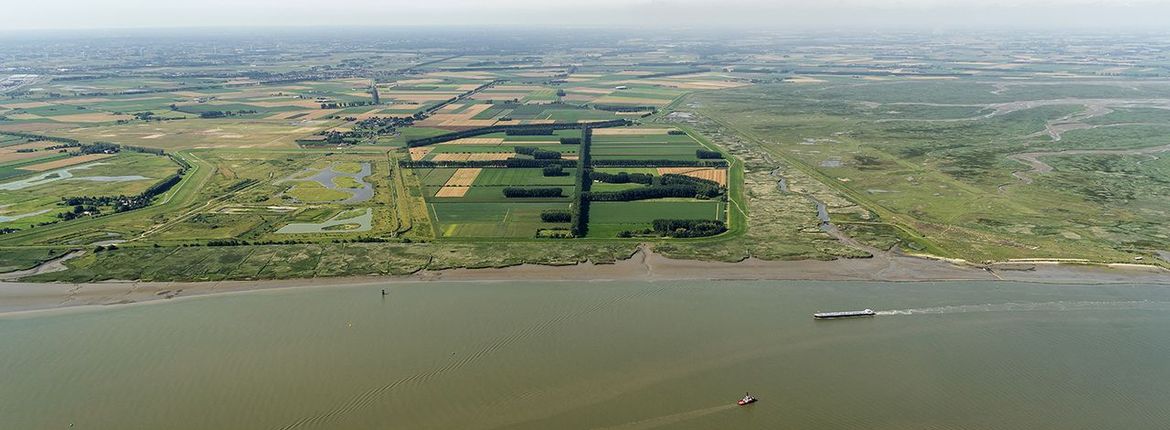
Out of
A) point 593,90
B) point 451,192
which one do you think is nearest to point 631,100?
point 593,90

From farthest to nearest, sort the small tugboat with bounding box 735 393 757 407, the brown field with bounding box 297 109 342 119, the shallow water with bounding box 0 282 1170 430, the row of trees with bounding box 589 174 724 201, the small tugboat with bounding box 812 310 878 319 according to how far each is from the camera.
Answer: the brown field with bounding box 297 109 342 119 → the row of trees with bounding box 589 174 724 201 → the small tugboat with bounding box 812 310 878 319 → the small tugboat with bounding box 735 393 757 407 → the shallow water with bounding box 0 282 1170 430

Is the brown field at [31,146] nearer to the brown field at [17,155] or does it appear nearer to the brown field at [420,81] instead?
the brown field at [17,155]

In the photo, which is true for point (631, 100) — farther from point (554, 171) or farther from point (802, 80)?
point (554, 171)

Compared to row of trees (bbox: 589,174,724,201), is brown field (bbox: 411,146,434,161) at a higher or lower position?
higher

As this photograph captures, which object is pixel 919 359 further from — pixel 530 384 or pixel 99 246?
pixel 99 246

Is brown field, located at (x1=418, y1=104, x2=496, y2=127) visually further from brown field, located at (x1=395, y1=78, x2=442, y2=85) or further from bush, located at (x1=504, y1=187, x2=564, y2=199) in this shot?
brown field, located at (x1=395, y1=78, x2=442, y2=85)

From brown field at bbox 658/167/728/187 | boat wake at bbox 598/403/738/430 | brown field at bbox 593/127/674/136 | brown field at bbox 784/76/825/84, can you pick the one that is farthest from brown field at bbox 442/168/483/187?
brown field at bbox 784/76/825/84

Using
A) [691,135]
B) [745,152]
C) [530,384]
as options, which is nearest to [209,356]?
[530,384]
